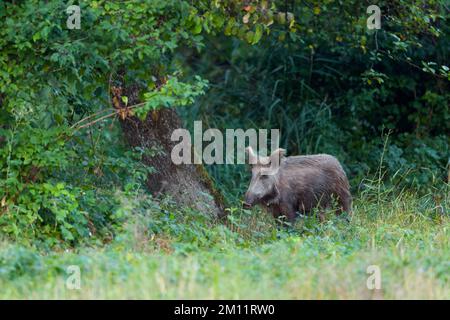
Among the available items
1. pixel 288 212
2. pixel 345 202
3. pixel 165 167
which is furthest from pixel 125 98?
pixel 345 202

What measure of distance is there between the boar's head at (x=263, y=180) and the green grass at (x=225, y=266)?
1.13m

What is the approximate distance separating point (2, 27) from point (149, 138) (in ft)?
8.68

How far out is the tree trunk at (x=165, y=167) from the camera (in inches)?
440

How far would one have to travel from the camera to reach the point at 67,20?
9070mm

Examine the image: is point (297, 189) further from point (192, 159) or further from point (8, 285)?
point (8, 285)

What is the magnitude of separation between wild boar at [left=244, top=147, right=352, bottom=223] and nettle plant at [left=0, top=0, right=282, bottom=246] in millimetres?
1787

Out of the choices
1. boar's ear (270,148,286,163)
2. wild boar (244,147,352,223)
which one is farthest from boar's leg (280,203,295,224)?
boar's ear (270,148,286,163)

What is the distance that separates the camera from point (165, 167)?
11.3m

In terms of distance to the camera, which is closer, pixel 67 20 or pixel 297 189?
pixel 67 20

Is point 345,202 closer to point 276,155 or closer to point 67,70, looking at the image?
point 276,155

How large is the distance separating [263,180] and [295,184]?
68 centimetres

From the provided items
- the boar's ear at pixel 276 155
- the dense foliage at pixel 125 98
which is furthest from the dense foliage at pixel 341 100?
the boar's ear at pixel 276 155

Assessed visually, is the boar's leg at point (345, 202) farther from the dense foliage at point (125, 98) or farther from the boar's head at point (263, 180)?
the dense foliage at point (125, 98)
